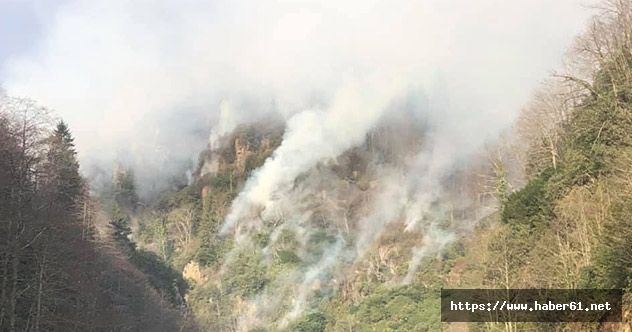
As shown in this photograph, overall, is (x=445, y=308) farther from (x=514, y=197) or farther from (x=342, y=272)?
(x=342, y=272)

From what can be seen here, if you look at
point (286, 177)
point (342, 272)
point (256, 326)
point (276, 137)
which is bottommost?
point (256, 326)

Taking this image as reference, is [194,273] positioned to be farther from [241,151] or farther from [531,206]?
[531,206]

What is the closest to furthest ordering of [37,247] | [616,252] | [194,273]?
1. [616,252]
2. [37,247]
3. [194,273]

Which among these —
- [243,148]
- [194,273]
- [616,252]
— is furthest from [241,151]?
[616,252]

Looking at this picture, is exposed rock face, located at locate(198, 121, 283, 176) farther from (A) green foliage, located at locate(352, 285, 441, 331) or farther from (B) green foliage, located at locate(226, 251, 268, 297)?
(A) green foliage, located at locate(352, 285, 441, 331)

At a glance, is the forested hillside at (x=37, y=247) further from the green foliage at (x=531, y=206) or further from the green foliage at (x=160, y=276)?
the green foliage at (x=160, y=276)

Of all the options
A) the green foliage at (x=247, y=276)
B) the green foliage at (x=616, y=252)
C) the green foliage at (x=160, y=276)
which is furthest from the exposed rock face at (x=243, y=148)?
the green foliage at (x=616, y=252)

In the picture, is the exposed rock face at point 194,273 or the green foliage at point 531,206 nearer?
the green foliage at point 531,206

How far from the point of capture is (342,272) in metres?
108

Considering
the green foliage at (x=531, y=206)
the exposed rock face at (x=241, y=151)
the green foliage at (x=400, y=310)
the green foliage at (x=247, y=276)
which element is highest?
the exposed rock face at (x=241, y=151)

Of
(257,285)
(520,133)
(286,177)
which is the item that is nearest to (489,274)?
(520,133)

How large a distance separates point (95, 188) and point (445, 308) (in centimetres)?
10458

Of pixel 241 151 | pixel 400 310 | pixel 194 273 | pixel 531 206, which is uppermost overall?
pixel 241 151

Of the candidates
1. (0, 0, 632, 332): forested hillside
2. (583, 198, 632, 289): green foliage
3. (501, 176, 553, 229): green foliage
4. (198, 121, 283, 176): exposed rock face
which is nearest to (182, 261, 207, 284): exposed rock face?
(0, 0, 632, 332): forested hillside
